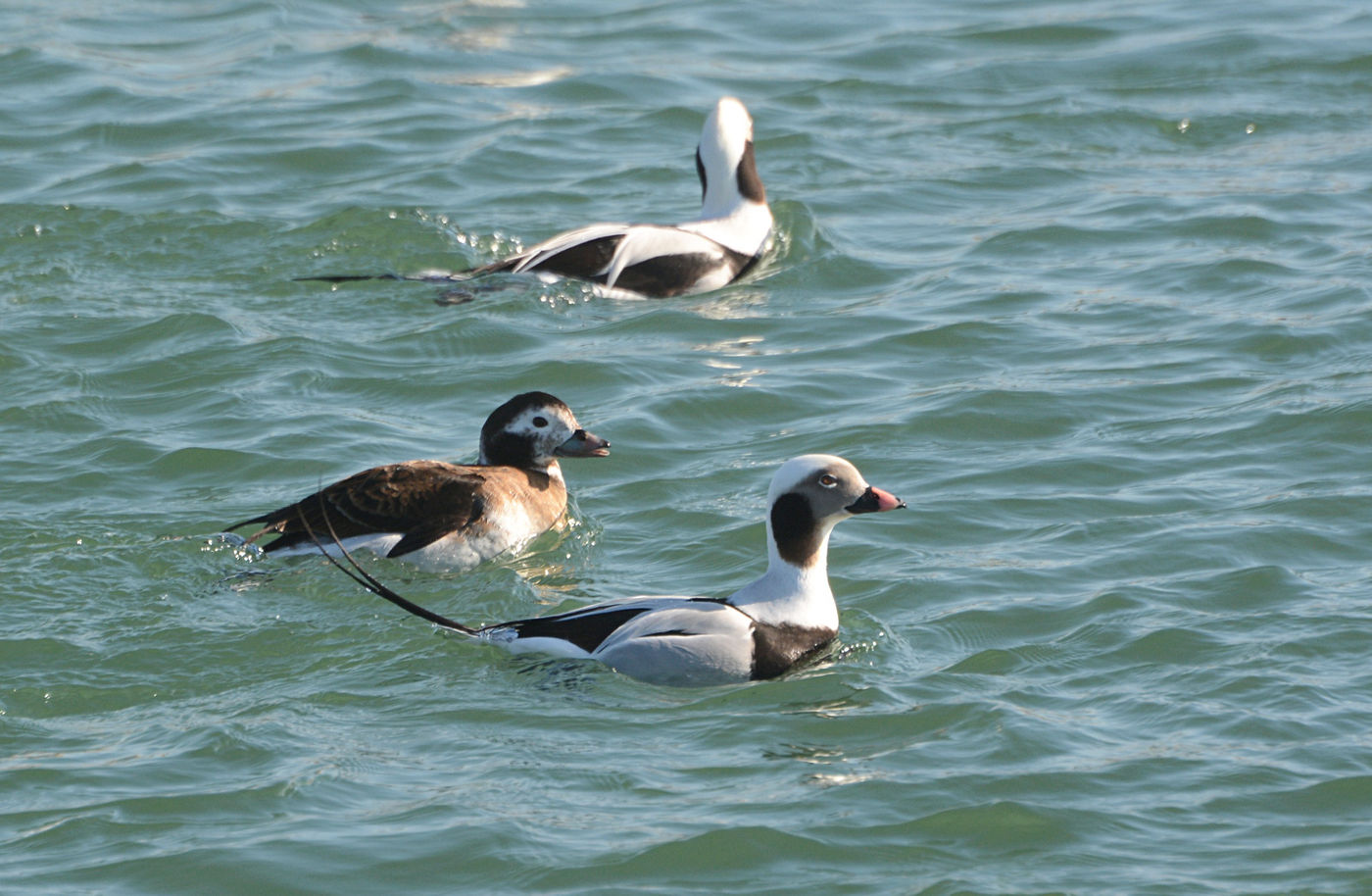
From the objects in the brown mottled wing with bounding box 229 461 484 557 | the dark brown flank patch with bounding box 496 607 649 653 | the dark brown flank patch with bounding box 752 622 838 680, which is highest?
the brown mottled wing with bounding box 229 461 484 557

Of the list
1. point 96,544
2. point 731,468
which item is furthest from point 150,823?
point 731,468

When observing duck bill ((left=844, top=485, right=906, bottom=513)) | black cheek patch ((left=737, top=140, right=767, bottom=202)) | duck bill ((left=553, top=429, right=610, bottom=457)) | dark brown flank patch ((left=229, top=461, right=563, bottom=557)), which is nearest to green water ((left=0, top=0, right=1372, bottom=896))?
dark brown flank patch ((left=229, top=461, right=563, bottom=557))

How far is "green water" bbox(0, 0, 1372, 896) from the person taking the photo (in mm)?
7391

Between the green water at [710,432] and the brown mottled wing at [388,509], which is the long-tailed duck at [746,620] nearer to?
the green water at [710,432]

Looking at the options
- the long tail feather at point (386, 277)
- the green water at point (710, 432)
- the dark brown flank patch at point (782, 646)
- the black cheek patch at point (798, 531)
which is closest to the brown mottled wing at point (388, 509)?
the green water at point (710, 432)

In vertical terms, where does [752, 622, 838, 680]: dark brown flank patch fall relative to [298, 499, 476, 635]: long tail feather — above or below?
below

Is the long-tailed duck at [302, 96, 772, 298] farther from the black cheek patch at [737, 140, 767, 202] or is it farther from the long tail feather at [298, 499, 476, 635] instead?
the long tail feather at [298, 499, 476, 635]

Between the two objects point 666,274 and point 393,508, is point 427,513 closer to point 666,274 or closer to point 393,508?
point 393,508

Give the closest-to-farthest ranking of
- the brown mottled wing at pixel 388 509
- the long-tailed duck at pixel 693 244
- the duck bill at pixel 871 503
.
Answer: the duck bill at pixel 871 503 → the brown mottled wing at pixel 388 509 → the long-tailed duck at pixel 693 244

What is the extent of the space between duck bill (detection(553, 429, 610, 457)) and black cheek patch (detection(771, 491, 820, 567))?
2.22m

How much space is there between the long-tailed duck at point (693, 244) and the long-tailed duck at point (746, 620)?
17.2 ft

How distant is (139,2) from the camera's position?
2078 cm

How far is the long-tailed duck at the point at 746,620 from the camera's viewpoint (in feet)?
27.5

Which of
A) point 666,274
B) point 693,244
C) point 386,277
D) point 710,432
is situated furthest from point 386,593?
point 693,244
